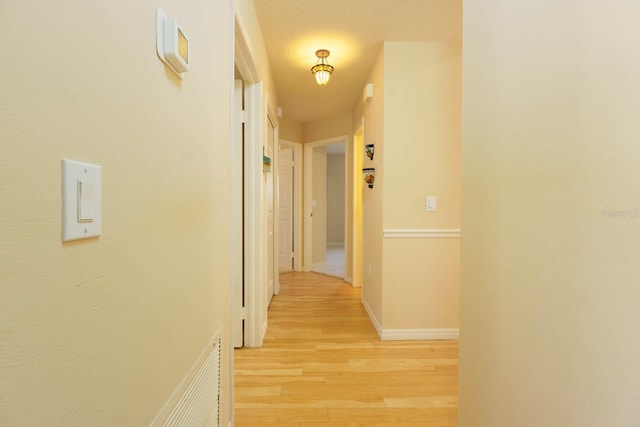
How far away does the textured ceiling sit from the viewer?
227cm

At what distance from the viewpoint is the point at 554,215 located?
2.74 feet

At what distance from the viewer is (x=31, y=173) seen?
435 mm

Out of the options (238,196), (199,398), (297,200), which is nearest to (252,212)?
(238,196)

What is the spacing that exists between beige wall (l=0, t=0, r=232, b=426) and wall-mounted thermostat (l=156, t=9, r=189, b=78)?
38 mm

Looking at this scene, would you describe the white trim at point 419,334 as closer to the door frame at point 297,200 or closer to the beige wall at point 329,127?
the door frame at point 297,200

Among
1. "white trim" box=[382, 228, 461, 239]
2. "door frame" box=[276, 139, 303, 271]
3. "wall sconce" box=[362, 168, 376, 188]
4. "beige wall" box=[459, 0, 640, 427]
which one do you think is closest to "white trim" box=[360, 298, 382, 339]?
"white trim" box=[382, 228, 461, 239]

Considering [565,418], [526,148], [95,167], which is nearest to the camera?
[95,167]

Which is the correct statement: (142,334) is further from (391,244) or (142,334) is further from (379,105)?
(379,105)

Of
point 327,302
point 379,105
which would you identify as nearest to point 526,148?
point 379,105

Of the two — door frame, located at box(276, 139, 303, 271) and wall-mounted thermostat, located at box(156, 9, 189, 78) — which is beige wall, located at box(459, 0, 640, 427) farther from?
door frame, located at box(276, 139, 303, 271)

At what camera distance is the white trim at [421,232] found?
279cm

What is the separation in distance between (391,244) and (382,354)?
924 millimetres

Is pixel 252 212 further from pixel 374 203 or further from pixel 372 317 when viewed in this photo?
pixel 372 317

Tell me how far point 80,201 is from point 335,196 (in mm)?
8412
